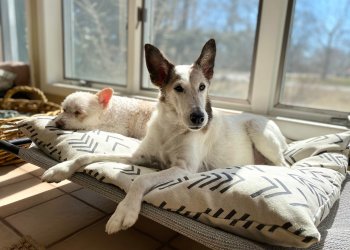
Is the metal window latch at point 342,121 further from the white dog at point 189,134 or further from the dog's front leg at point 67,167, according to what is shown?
the dog's front leg at point 67,167

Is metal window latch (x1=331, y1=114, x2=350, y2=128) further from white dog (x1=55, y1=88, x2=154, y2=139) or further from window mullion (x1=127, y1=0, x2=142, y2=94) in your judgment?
window mullion (x1=127, y1=0, x2=142, y2=94)

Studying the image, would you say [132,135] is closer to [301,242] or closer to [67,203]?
[67,203]

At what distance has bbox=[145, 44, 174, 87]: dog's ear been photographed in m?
1.35

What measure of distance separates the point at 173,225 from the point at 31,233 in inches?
32.3

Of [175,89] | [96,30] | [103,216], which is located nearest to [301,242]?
[175,89]

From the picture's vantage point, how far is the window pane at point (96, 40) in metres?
2.91

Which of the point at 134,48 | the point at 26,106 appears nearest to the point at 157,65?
the point at 134,48

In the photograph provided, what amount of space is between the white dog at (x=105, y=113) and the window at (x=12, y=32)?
2615 mm

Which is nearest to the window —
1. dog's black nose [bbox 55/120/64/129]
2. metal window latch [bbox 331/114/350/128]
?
dog's black nose [bbox 55/120/64/129]

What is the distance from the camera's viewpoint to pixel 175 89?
53.0 inches

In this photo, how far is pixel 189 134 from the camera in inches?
53.7

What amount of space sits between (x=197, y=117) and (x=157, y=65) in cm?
37

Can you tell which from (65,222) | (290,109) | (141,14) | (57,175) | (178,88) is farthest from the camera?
(141,14)

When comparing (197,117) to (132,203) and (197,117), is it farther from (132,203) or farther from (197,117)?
(132,203)
